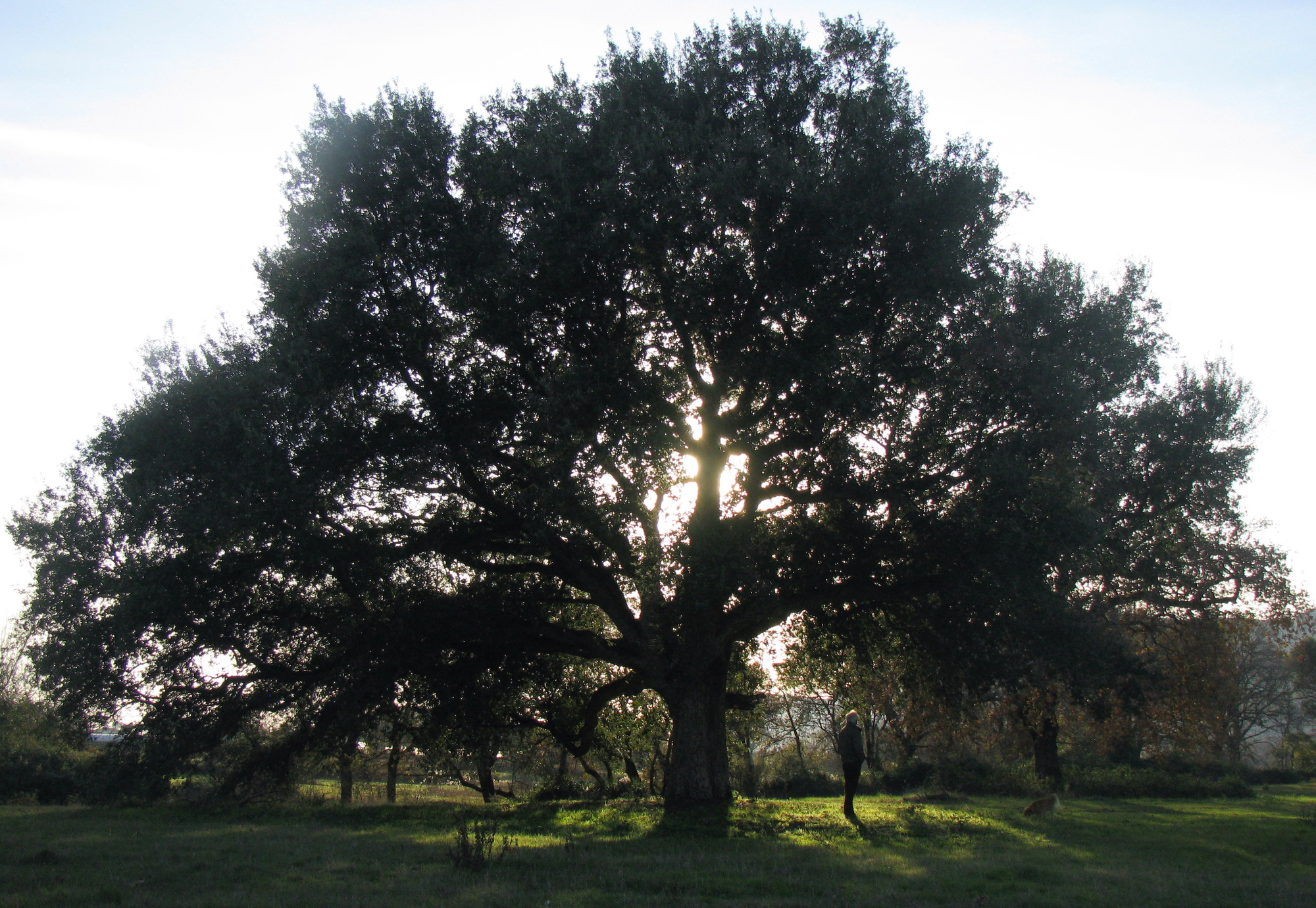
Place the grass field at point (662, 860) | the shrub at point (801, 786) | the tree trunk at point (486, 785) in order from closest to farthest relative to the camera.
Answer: the grass field at point (662, 860) → the tree trunk at point (486, 785) → the shrub at point (801, 786)

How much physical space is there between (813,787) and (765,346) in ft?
54.3

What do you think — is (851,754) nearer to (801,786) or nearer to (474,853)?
(474,853)

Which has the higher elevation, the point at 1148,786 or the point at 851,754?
the point at 851,754

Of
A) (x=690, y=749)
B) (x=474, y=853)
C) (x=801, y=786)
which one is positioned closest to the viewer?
(x=474, y=853)

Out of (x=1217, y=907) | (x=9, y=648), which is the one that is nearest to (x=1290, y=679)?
(x=1217, y=907)

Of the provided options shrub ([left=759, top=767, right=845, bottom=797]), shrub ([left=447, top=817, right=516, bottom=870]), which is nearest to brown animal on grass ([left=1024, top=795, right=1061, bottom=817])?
shrub ([left=759, top=767, right=845, bottom=797])

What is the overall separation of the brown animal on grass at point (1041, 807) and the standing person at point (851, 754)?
14.0ft

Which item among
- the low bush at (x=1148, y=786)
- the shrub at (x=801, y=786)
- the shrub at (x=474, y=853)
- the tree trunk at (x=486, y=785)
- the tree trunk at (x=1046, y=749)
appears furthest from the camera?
the tree trunk at (x=1046, y=749)

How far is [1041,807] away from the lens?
57.3 ft

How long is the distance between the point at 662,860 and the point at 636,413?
291 inches

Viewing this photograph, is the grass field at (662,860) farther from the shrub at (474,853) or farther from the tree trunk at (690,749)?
the tree trunk at (690,749)

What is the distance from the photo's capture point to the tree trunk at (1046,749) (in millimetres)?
28114

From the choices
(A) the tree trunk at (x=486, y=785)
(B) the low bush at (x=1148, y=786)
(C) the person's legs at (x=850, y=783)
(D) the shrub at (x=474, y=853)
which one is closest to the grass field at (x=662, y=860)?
(D) the shrub at (x=474, y=853)

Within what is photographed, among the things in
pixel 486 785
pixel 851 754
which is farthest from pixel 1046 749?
pixel 486 785
